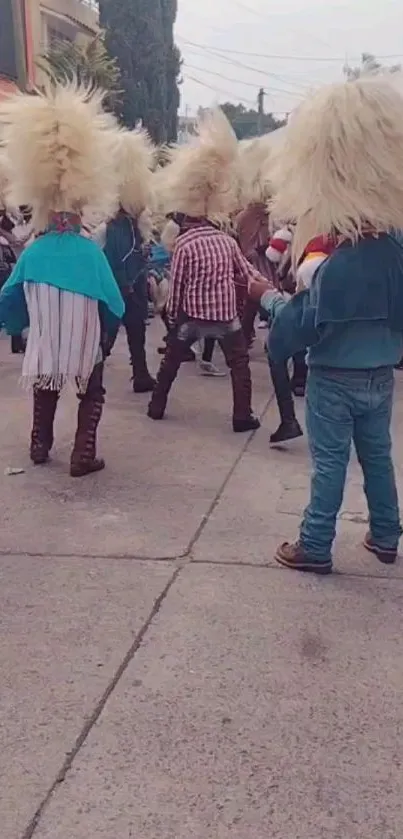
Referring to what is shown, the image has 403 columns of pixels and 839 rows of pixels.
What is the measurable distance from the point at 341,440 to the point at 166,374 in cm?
294

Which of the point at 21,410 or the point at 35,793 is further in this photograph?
the point at 21,410

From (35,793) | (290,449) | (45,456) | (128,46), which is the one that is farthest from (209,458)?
(128,46)

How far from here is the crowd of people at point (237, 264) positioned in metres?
3.65

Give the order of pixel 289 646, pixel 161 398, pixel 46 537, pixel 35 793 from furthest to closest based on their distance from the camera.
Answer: pixel 161 398
pixel 46 537
pixel 289 646
pixel 35 793

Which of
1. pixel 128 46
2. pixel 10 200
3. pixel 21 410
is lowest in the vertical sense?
pixel 21 410

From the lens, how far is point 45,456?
570 centimetres

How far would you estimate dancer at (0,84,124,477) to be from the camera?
5.20 metres

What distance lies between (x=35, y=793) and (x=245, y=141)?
7038mm

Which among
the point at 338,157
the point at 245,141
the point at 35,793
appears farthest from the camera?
the point at 245,141

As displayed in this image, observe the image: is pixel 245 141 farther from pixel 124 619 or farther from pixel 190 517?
pixel 124 619

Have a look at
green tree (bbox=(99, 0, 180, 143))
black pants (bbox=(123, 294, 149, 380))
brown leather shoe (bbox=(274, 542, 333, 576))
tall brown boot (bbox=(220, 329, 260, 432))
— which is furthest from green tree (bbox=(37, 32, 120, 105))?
brown leather shoe (bbox=(274, 542, 333, 576))

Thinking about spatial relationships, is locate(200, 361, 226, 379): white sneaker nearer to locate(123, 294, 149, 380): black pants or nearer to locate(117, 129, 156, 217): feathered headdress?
locate(123, 294, 149, 380): black pants

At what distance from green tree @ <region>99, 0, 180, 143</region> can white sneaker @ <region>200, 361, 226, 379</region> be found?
71.1 feet

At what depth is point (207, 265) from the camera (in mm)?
6305
